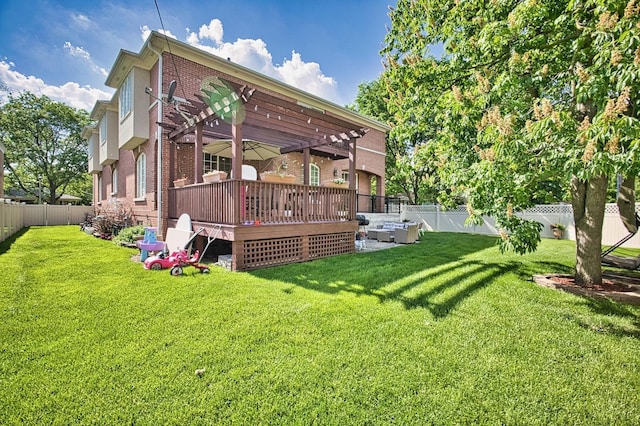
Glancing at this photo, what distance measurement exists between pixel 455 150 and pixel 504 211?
1286 millimetres

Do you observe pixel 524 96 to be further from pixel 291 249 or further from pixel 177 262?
pixel 177 262

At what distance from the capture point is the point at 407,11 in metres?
5.33

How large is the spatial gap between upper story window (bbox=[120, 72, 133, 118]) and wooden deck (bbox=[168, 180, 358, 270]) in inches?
174

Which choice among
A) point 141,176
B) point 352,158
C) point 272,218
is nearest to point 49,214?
point 141,176

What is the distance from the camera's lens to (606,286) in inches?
188

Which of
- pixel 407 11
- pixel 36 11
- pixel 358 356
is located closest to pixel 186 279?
pixel 358 356

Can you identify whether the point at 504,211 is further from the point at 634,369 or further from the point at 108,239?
the point at 108,239

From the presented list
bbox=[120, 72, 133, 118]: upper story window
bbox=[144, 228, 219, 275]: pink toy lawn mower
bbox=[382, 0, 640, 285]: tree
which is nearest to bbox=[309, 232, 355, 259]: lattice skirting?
bbox=[144, 228, 219, 275]: pink toy lawn mower

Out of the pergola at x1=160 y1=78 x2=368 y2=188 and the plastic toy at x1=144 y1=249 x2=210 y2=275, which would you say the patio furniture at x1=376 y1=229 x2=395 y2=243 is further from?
the plastic toy at x1=144 y1=249 x2=210 y2=275

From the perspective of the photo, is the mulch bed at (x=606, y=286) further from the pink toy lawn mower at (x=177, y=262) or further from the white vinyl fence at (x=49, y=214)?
the white vinyl fence at (x=49, y=214)

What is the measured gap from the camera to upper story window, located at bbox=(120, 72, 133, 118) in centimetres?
980

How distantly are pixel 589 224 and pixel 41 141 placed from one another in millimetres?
38152

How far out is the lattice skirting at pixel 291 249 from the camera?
233 inches

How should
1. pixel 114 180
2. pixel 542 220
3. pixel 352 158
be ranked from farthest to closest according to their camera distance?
pixel 114 180 < pixel 542 220 < pixel 352 158
